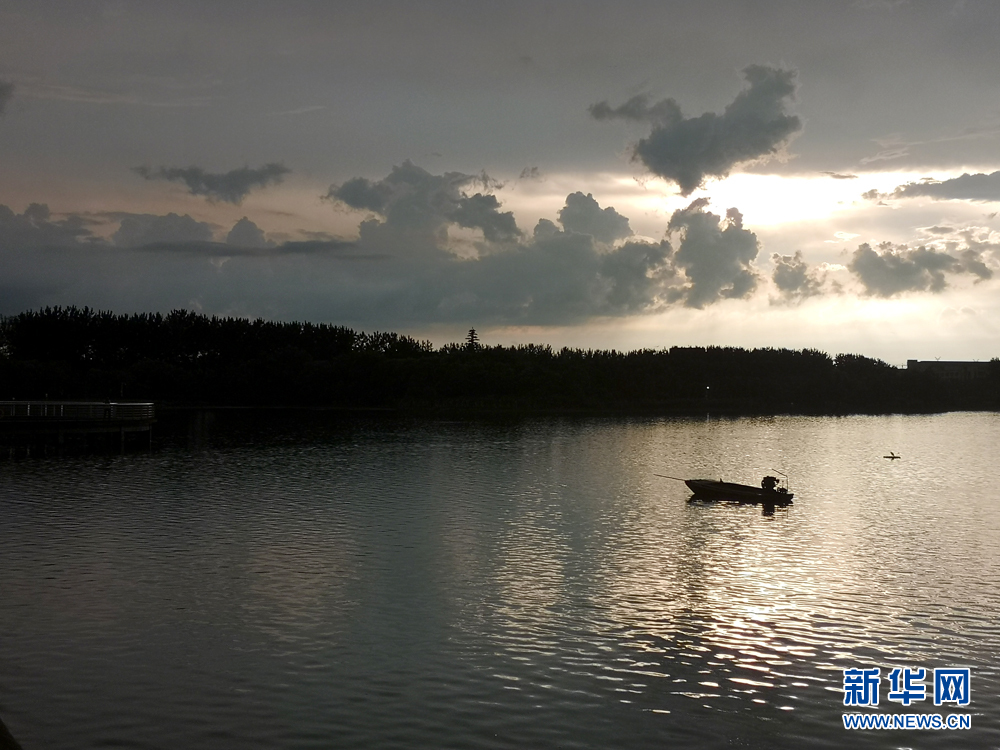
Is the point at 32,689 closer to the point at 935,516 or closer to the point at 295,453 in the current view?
the point at 935,516

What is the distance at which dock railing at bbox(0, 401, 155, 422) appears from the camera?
7875 centimetres

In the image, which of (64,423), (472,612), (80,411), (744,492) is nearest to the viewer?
(472,612)

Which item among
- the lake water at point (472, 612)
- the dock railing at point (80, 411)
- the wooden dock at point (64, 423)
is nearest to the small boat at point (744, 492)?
the lake water at point (472, 612)

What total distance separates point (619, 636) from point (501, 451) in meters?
63.5

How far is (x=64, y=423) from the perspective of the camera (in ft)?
259

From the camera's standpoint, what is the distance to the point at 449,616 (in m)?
26.1

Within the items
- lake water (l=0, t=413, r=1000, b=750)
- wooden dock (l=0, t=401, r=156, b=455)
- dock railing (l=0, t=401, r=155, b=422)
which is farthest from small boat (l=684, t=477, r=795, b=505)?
dock railing (l=0, t=401, r=155, b=422)

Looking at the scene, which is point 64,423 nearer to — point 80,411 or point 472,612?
point 80,411

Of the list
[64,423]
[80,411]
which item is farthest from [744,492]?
[80,411]

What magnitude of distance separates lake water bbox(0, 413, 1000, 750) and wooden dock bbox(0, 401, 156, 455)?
19.6m

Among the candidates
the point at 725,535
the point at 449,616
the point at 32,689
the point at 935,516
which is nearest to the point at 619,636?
the point at 449,616

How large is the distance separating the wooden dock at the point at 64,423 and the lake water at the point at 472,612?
1961 centimetres

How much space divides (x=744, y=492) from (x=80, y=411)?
211 feet

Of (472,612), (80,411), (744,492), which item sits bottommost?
(472,612)
